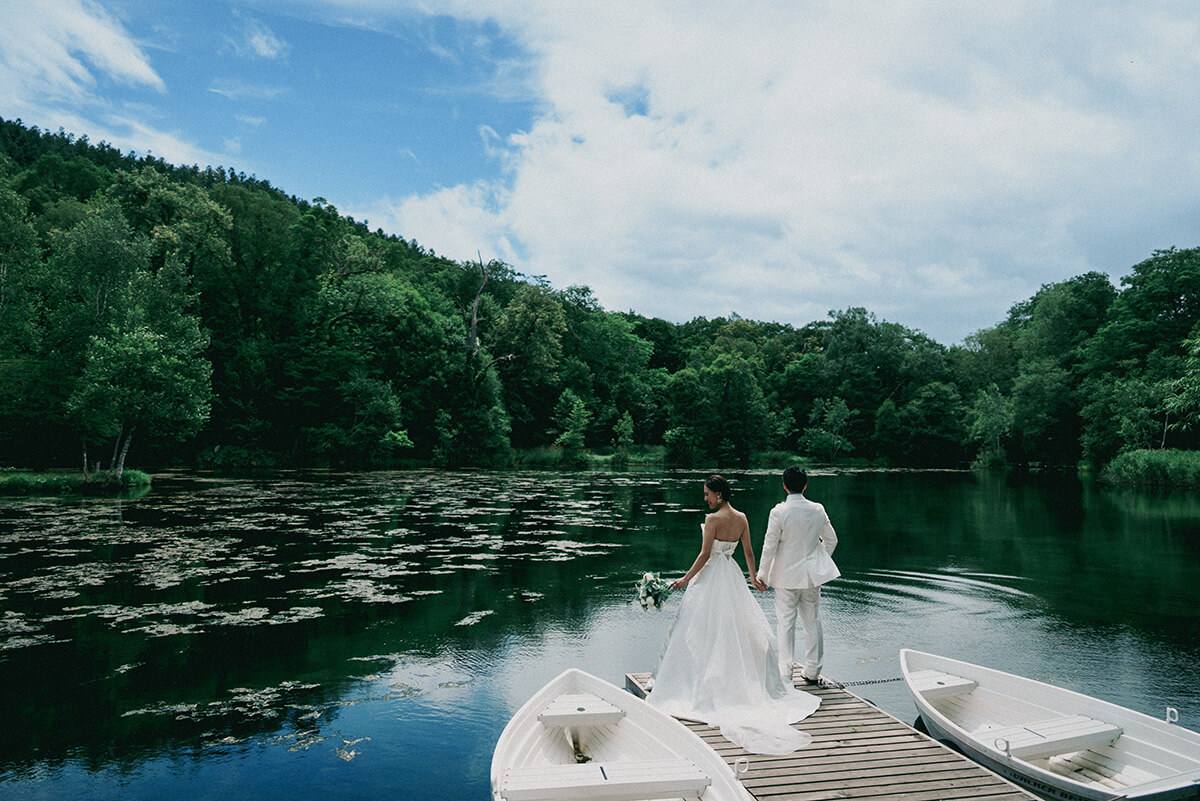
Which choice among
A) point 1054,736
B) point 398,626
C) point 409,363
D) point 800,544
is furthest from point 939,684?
point 409,363

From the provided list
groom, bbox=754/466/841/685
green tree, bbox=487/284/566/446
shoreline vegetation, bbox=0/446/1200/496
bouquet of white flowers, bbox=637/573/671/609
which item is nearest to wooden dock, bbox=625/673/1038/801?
groom, bbox=754/466/841/685

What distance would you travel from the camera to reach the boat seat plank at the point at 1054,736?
15.5 ft

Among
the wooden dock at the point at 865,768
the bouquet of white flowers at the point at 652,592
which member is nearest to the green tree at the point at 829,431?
the bouquet of white flowers at the point at 652,592

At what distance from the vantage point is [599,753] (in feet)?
16.5

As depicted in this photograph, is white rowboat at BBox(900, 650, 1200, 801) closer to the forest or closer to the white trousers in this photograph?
the white trousers

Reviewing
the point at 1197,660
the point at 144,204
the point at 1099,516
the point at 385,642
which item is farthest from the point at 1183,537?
the point at 144,204

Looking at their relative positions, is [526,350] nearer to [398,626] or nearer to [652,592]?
[398,626]

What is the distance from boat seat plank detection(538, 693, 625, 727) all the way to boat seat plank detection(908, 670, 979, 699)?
2.59 meters

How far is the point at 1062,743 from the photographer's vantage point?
4766mm

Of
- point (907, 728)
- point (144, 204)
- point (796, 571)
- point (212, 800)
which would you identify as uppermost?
point (144, 204)

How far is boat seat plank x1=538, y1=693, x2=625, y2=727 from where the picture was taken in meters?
5.04

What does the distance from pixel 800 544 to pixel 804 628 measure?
80 centimetres

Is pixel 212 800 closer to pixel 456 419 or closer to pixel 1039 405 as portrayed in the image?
pixel 456 419

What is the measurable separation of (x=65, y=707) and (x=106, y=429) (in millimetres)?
26155
